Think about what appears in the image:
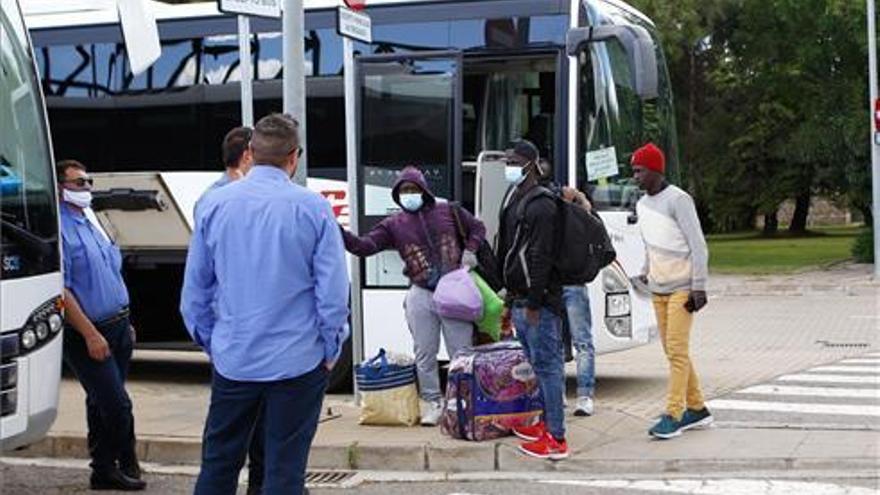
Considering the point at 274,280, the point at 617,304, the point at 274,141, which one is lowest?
the point at 617,304

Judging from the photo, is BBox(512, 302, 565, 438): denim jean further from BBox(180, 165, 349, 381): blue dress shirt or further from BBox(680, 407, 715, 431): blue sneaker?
BBox(180, 165, 349, 381): blue dress shirt

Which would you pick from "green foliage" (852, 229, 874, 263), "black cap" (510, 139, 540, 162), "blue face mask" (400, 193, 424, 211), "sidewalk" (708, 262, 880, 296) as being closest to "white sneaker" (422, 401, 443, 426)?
"blue face mask" (400, 193, 424, 211)

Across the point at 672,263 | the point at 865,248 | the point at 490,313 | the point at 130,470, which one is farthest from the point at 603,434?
the point at 865,248

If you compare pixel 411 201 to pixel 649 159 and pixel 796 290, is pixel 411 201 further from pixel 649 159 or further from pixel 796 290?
pixel 796 290

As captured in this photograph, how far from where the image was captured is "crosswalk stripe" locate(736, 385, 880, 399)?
34.3 feet

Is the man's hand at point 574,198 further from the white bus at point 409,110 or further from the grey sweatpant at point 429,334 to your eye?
the white bus at point 409,110

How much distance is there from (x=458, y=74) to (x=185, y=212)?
2.74m

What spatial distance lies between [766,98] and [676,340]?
3846 cm

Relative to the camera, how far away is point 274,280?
487cm

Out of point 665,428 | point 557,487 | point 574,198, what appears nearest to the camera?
point 557,487

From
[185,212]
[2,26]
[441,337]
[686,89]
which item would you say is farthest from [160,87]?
[686,89]

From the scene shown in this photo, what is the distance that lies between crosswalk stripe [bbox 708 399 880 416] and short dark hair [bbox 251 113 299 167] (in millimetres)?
5541

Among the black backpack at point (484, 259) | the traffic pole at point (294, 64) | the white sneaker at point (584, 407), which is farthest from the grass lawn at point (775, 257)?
the traffic pole at point (294, 64)

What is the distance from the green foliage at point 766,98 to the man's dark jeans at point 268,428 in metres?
25.8
